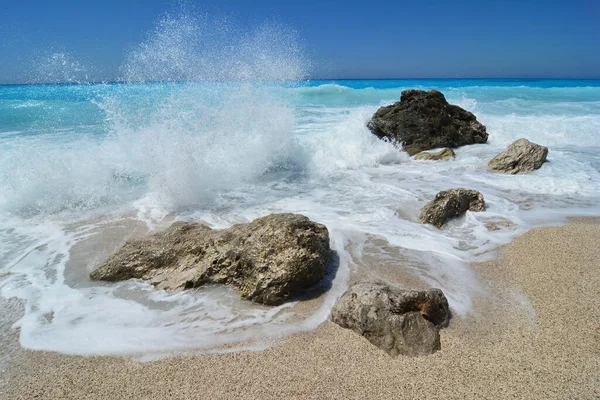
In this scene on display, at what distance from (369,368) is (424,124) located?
27.1 feet

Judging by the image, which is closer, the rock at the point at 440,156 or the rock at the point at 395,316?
the rock at the point at 395,316

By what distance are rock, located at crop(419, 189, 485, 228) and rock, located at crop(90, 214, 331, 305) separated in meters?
1.71

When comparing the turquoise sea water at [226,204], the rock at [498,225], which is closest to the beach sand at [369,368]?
the turquoise sea water at [226,204]

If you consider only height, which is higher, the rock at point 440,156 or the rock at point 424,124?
the rock at point 424,124

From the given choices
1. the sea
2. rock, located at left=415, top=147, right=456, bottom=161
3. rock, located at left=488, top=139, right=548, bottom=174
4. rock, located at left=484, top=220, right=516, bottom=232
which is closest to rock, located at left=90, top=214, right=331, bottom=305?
the sea

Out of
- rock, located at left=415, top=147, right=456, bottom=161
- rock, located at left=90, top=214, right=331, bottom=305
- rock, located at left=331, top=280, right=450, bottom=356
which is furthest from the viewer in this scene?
rock, located at left=415, top=147, right=456, bottom=161

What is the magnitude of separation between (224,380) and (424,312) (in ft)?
4.56

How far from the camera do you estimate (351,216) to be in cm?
487

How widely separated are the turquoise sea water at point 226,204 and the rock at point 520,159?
220 mm

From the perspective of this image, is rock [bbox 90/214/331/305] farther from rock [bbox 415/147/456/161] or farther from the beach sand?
rock [bbox 415/147/456/161]

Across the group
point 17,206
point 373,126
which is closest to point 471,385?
point 17,206

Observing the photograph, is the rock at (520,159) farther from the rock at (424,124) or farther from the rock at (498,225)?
the rock at (498,225)

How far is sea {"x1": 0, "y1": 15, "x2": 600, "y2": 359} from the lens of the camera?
9.25 feet

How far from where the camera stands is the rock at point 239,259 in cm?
306
